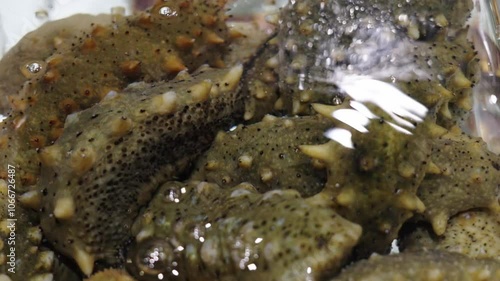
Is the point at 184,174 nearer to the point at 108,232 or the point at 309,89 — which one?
the point at 108,232

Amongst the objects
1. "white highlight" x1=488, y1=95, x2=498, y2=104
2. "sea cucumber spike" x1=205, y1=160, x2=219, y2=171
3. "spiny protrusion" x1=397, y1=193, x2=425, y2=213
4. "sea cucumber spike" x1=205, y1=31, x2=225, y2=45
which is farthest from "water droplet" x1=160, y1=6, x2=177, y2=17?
"white highlight" x1=488, y1=95, x2=498, y2=104

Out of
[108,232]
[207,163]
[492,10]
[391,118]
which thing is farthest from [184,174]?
[492,10]

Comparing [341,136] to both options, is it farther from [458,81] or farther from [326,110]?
[458,81]

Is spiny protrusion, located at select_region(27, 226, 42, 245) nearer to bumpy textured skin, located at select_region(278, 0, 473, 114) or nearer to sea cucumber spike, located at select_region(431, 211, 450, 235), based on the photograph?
bumpy textured skin, located at select_region(278, 0, 473, 114)

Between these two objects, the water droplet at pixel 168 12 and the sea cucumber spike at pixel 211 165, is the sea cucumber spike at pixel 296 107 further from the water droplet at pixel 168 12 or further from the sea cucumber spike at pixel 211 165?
the water droplet at pixel 168 12

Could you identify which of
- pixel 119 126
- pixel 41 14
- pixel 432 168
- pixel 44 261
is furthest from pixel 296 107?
pixel 41 14

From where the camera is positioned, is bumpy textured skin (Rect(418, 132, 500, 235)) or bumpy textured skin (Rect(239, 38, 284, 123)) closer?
bumpy textured skin (Rect(418, 132, 500, 235))

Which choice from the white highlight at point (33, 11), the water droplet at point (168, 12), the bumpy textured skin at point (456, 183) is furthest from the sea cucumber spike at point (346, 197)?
the white highlight at point (33, 11)
